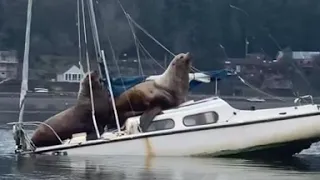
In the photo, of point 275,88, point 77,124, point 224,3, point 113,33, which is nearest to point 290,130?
point 77,124

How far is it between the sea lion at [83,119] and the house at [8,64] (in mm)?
66265

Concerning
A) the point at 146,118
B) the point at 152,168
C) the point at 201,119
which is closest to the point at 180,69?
the point at 146,118

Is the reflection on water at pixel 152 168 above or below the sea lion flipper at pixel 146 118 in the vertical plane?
below

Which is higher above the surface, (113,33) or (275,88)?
(113,33)

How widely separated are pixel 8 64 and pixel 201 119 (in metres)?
76.9

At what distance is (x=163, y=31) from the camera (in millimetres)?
125188

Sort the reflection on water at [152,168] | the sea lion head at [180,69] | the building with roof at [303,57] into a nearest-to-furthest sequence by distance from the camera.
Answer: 1. the reflection on water at [152,168]
2. the sea lion head at [180,69]
3. the building with roof at [303,57]

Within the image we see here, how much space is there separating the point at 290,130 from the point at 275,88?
2638 inches

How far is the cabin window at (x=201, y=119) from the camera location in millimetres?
36781

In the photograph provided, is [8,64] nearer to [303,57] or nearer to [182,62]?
[303,57]

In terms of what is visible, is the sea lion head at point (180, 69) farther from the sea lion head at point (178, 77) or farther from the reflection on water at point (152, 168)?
the reflection on water at point (152, 168)

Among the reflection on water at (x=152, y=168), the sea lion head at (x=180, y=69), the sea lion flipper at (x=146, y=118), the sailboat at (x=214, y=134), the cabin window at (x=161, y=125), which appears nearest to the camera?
the reflection on water at (x=152, y=168)

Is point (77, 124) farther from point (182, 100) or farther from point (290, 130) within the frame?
point (290, 130)

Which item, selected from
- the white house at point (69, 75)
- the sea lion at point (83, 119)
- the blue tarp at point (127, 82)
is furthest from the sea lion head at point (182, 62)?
the white house at point (69, 75)
